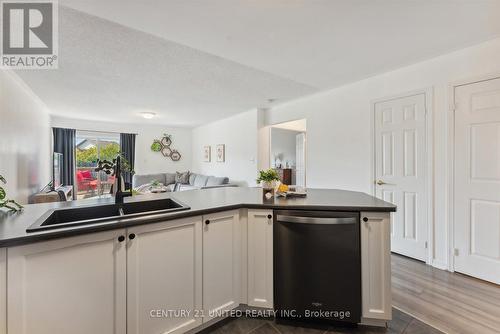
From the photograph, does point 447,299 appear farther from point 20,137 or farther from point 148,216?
point 20,137

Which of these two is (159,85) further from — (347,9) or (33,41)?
(347,9)

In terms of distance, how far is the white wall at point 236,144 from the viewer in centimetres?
545

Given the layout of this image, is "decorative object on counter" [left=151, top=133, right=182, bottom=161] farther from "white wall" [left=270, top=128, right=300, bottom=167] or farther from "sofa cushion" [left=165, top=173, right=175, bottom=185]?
"white wall" [left=270, top=128, right=300, bottom=167]

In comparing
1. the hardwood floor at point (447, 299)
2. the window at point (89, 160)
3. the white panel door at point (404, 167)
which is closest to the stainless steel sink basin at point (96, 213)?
the hardwood floor at point (447, 299)

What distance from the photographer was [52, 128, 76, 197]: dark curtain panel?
6246 millimetres

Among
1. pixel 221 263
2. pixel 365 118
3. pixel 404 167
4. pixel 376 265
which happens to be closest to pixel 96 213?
pixel 221 263

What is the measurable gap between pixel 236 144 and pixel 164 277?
4.85 metres

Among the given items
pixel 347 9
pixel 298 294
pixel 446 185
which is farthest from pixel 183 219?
pixel 446 185

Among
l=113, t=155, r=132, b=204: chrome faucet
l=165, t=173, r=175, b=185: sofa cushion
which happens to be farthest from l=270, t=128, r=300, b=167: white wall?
l=113, t=155, r=132, b=204: chrome faucet

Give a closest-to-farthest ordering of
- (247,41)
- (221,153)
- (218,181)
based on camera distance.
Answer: (247,41) → (218,181) → (221,153)

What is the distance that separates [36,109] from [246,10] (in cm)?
504

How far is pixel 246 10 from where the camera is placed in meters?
1.85

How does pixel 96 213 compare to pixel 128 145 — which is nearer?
pixel 96 213

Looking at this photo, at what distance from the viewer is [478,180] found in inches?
93.3
